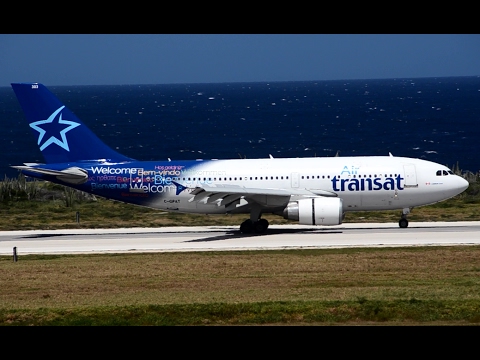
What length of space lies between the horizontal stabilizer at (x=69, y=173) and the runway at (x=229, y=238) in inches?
119

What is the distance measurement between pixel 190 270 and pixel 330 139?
13118 cm

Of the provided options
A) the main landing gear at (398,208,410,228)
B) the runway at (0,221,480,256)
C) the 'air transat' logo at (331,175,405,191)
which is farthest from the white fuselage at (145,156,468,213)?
the runway at (0,221,480,256)

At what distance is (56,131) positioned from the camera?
4334cm

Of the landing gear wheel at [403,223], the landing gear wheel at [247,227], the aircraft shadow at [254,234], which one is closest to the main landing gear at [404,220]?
the landing gear wheel at [403,223]

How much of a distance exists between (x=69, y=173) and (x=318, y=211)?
1325 cm

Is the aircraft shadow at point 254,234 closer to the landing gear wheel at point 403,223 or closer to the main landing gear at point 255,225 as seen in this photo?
the main landing gear at point 255,225

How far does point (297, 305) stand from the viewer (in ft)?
63.5

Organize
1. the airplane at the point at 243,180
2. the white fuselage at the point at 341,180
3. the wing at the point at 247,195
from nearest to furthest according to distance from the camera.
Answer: the wing at the point at 247,195, the airplane at the point at 243,180, the white fuselage at the point at 341,180

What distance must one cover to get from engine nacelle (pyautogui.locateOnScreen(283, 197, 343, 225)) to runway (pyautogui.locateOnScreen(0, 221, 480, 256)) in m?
0.78

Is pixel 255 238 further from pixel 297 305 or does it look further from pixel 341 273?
pixel 297 305

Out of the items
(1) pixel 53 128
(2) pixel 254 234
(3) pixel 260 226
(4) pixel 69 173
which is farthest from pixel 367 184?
(1) pixel 53 128

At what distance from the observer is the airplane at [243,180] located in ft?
132

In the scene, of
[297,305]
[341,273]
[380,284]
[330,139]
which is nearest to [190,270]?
[341,273]

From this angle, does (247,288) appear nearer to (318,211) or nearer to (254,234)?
(318,211)
